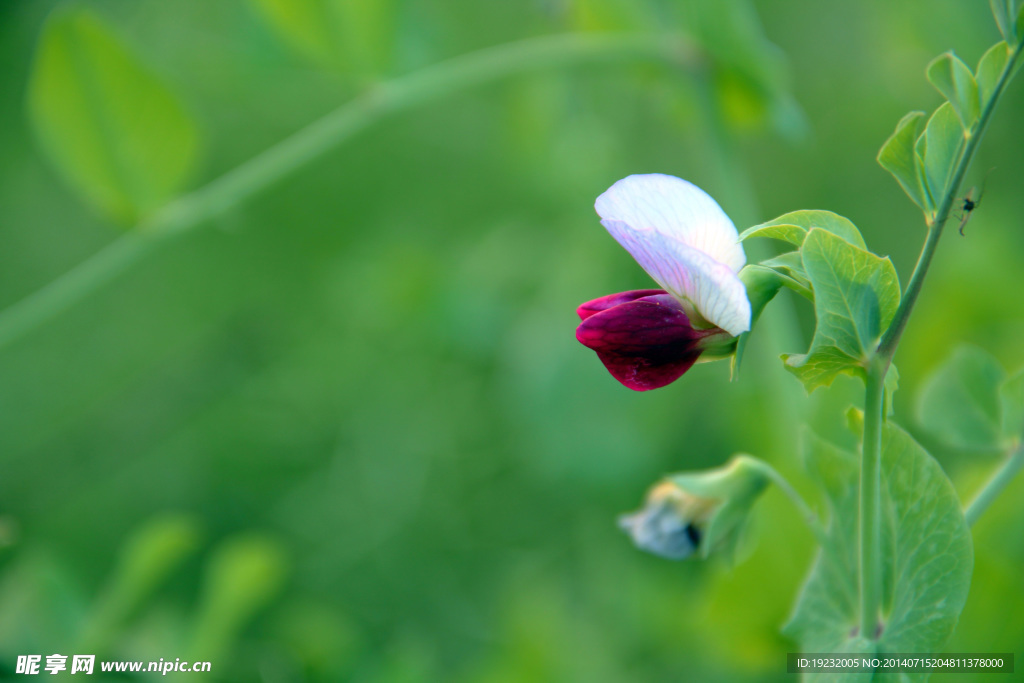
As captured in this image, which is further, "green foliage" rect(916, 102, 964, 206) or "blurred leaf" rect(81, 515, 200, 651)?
"blurred leaf" rect(81, 515, 200, 651)

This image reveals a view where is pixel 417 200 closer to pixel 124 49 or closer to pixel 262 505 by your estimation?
pixel 262 505

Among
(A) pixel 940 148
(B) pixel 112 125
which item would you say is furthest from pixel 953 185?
(B) pixel 112 125

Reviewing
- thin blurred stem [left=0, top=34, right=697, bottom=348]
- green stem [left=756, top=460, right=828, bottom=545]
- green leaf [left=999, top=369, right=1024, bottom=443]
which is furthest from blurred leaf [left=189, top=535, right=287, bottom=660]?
green leaf [left=999, top=369, right=1024, bottom=443]

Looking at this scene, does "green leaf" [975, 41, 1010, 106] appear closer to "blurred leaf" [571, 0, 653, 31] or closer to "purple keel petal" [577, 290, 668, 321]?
"purple keel petal" [577, 290, 668, 321]

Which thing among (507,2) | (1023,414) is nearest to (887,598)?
(1023,414)

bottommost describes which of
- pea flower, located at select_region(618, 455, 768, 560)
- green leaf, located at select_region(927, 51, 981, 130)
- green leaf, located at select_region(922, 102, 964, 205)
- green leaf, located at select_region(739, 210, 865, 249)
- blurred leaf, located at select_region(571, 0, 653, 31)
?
pea flower, located at select_region(618, 455, 768, 560)

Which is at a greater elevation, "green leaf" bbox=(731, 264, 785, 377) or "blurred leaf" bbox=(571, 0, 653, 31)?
"blurred leaf" bbox=(571, 0, 653, 31)

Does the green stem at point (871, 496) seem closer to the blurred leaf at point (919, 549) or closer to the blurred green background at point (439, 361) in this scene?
the blurred leaf at point (919, 549)

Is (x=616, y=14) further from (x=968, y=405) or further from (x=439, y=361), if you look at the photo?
(x=439, y=361)

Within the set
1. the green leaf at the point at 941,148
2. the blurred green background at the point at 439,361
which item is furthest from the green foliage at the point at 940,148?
the blurred green background at the point at 439,361
